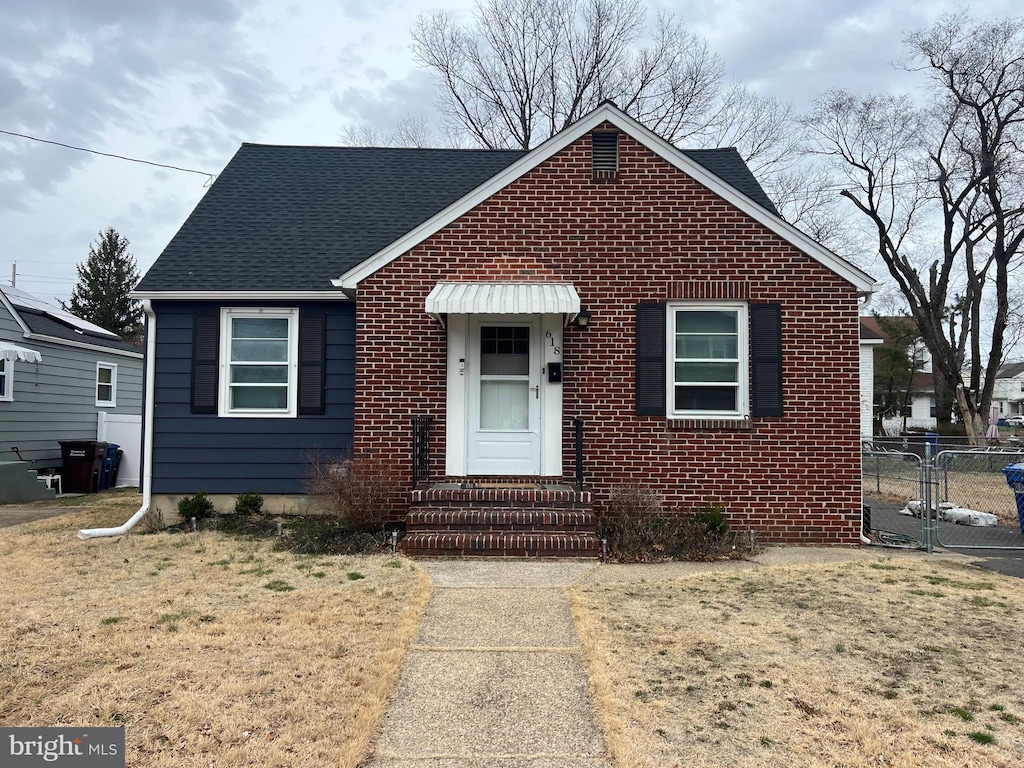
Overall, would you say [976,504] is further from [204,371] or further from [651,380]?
[204,371]

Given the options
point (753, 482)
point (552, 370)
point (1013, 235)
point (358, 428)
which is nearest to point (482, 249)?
point (552, 370)

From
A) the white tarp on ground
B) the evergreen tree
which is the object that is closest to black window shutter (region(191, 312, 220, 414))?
the white tarp on ground

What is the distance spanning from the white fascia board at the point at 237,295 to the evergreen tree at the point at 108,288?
31.2 metres

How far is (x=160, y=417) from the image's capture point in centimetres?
941

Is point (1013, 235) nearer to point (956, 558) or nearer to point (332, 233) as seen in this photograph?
point (956, 558)

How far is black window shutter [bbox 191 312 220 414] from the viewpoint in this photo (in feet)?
30.7

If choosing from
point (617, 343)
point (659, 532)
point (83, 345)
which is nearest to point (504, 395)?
point (617, 343)

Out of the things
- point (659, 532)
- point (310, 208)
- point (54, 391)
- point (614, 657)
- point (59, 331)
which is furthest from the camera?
point (59, 331)

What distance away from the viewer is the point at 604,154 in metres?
8.56

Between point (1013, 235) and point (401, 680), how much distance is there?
32.0 m

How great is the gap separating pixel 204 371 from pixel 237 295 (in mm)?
1180

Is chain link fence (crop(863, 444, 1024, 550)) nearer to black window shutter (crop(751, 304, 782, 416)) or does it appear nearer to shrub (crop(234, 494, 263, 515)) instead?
black window shutter (crop(751, 304, 782, 416))

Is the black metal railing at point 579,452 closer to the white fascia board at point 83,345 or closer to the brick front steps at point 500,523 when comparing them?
the brick front steps at point 500,523

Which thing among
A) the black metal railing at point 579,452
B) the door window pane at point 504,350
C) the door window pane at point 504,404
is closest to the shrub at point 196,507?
the door window pane at point 504,404
